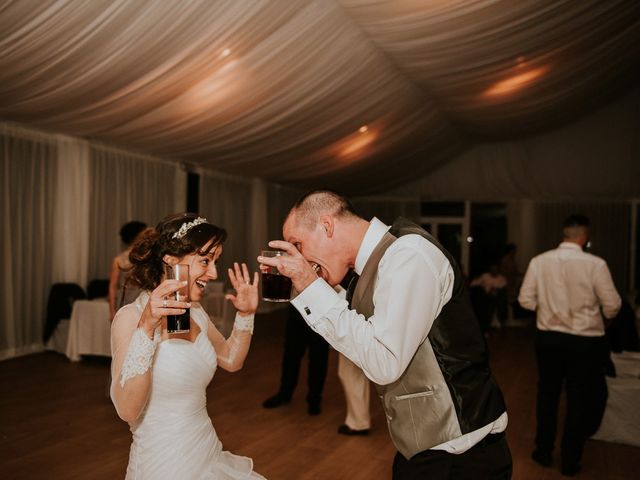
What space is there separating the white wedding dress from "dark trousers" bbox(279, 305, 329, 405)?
242 centimetres

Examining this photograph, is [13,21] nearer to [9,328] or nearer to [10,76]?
[10,76]

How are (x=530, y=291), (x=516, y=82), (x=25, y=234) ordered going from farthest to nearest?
(x=516, y=82) → (x=25, y=234) → (x=530, y=291)

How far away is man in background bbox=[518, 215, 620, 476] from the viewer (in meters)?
3.28

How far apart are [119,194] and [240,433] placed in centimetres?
498

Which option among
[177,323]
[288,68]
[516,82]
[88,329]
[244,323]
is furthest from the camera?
[516,82]

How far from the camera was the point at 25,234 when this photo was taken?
6457 millimetres

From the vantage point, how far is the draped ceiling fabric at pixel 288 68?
4.16m

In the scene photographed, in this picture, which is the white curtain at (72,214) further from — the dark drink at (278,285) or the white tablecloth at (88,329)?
the dark drink at (278,285)

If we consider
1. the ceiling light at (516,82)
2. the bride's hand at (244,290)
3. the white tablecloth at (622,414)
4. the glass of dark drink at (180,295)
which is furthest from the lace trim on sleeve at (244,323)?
the ceiling light at (516,82)

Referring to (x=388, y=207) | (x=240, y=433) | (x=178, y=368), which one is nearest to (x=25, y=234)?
(x=240, y=433)

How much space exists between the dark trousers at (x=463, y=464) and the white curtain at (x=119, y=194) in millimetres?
6736

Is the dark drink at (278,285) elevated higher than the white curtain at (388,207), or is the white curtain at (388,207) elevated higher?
the white curtain at (388,207)

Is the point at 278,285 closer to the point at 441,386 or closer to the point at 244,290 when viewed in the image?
the point at 244,290

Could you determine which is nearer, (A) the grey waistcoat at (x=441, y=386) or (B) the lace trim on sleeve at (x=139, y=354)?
(A) the grey waistcoat at (x=441, y=386)
